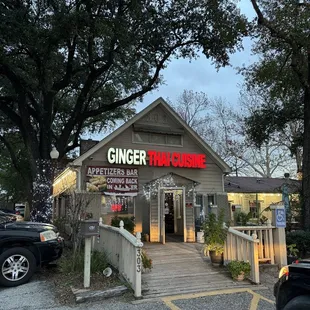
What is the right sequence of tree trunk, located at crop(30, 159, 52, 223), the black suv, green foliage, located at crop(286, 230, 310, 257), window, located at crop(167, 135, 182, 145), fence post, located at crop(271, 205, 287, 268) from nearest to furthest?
the black suv
fence post, located at crop(271, 205, 287, 268)
green foliage, located at crop(286, 230, 310, 257)
tree trunk, located at crop(30, 159, 52, 223)
window, located at crop(167, 135, 182, 145)

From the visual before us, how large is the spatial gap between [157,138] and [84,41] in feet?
16.2

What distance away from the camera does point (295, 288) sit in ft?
13.0

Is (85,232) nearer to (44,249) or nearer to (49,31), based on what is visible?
(44,249)

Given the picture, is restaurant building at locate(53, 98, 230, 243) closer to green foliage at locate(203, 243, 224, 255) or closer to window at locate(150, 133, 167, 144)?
window at locate(150, 133, 167, 144)

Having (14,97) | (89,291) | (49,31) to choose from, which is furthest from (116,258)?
(14,97)

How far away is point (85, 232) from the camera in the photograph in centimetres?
670

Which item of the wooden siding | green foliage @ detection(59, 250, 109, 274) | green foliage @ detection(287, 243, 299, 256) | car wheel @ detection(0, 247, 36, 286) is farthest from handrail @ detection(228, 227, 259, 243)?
car wheel @ detection(0, 247, 36, 286)

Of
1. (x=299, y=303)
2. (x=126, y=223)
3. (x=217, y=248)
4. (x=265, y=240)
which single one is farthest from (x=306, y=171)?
(x=299, y=303)

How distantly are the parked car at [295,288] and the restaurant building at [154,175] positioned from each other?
834 cm

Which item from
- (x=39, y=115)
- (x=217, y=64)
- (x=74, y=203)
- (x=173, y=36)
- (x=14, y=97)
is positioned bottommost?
(x=74, y=203)

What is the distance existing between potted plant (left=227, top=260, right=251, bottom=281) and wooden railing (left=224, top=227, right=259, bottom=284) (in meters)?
0.11

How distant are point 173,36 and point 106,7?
315 centimetres

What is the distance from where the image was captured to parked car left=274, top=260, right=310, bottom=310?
12.4ft

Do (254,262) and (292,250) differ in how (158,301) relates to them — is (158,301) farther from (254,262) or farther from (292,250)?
(292,250)
